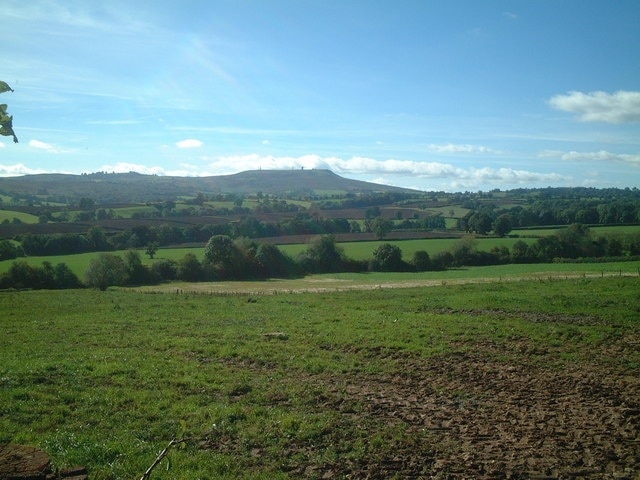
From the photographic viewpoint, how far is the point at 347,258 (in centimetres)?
7756

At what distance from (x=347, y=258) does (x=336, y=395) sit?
2556 inches

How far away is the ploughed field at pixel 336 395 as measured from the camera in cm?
906

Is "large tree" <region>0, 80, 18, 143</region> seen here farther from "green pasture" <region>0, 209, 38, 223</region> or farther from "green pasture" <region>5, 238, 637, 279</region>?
"green pasture" <region>0, 209, 38, 223</region>

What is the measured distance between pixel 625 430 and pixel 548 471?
9.29 feet

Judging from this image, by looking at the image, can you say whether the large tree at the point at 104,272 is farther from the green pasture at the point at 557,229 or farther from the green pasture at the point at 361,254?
the green pasture at the point at 557,229

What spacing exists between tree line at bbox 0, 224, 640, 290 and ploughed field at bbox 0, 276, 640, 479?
43.8m

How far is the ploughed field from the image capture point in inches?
357

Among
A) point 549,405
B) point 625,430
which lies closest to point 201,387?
point 549,405

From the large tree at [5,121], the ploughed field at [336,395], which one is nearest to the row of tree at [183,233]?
the ploughed field at [336,395]

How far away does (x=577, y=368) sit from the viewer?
14.9 meters

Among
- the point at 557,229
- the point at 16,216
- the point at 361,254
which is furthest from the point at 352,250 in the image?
the point at 16,216

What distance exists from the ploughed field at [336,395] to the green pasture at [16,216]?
7141 centimetres

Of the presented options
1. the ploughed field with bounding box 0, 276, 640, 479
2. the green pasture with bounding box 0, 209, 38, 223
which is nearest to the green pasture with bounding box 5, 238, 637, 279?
the green pasture with bounding box 0, 209, 38, 223

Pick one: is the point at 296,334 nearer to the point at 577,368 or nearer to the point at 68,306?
the point at 577,368
